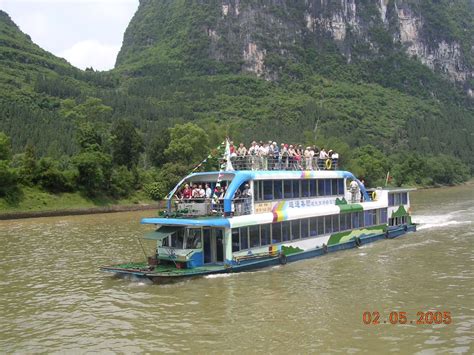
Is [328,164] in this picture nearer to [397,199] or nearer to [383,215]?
[383,215]

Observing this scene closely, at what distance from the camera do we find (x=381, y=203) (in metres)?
32.8

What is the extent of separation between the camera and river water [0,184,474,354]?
1495 cm

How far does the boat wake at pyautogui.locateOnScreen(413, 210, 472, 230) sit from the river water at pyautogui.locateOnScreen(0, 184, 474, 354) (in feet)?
33.8

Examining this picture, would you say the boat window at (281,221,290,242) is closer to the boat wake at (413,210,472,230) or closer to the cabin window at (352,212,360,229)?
the cabin window at (352,212,360,229)

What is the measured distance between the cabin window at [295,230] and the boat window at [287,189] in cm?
132

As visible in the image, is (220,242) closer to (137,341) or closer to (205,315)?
(205,315)

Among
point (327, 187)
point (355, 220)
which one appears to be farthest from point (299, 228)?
point (355, 220)

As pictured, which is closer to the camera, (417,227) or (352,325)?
(352,325)

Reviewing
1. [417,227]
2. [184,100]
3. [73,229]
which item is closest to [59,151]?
[73,229]

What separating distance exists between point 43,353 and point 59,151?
243 feet

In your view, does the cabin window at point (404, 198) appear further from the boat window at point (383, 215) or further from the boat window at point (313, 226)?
the boat window at point (313, 226)

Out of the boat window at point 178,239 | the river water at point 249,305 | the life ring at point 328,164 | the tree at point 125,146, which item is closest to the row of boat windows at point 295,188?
the life ring at point 328,164

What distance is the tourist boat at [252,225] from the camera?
71.9ft

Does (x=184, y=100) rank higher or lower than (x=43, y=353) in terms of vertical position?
higher
